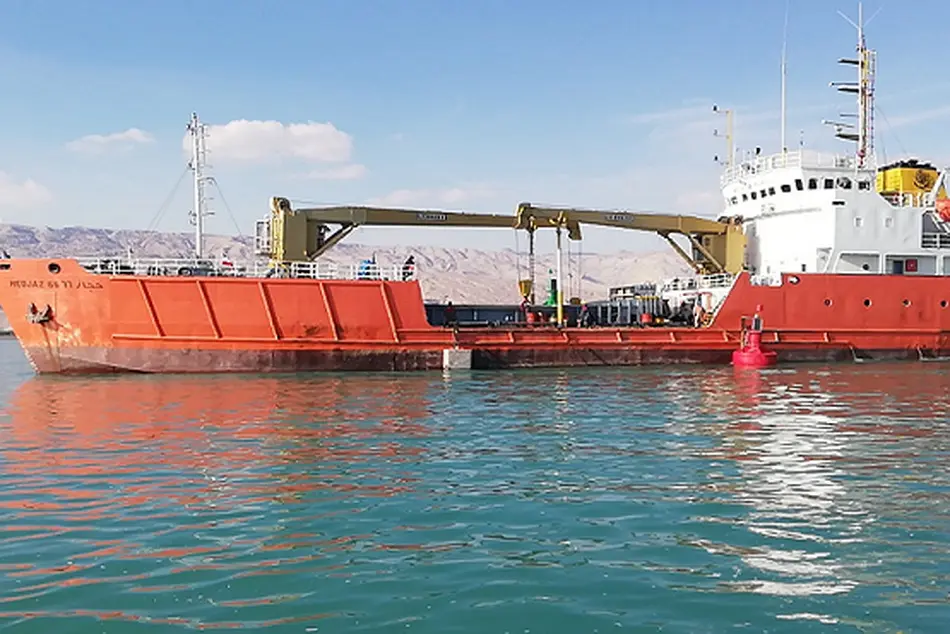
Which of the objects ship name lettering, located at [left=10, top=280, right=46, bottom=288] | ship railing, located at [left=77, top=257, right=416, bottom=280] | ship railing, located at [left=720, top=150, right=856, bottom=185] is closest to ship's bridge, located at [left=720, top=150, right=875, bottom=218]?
ship railing, located at [left=720, top=150, right=856, bottom=185]

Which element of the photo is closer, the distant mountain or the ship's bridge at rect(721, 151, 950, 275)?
the ship's bridge at rect(721, 151, 950, 275)

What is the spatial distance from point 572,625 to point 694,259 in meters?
24.2

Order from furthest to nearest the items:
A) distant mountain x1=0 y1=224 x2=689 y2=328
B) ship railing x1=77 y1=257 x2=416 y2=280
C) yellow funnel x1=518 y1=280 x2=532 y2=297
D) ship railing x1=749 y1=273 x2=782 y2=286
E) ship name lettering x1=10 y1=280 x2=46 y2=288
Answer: distant mountain x1=0 y1=224 x2=689 y2=328, yellow funnel x1=518 y1=280 x2=532 y2=297, ship railing x1=749 y1=273 x2=782 y2=286, ship railing x1=77 y1=257 x2=416 y2=280, ship name lettering x1=10 y1=280 x2=46 y2=288

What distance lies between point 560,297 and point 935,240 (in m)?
A: 12.2

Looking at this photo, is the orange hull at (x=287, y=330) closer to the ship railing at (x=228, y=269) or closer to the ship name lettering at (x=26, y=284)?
the ship name lettering at (x=26, y=284)

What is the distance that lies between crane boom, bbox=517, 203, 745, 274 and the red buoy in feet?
13.3

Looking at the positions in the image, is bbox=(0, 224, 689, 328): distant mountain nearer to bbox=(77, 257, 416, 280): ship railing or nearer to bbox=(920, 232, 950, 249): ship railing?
bbox=(920, 232, 950, 249): ship railing

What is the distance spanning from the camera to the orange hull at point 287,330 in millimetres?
19031

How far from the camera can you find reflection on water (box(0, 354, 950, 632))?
16.9 ft

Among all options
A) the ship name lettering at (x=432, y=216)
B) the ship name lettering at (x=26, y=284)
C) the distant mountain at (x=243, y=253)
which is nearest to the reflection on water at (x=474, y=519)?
the ship name lettering at (x=26, y=284)

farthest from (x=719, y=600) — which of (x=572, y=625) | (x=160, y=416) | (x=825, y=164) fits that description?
(x=825, y=164)

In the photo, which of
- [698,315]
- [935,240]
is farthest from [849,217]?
[698,315]

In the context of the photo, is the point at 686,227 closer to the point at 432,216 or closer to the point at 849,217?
the point at 849,217

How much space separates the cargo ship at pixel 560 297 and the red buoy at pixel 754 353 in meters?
0.07
